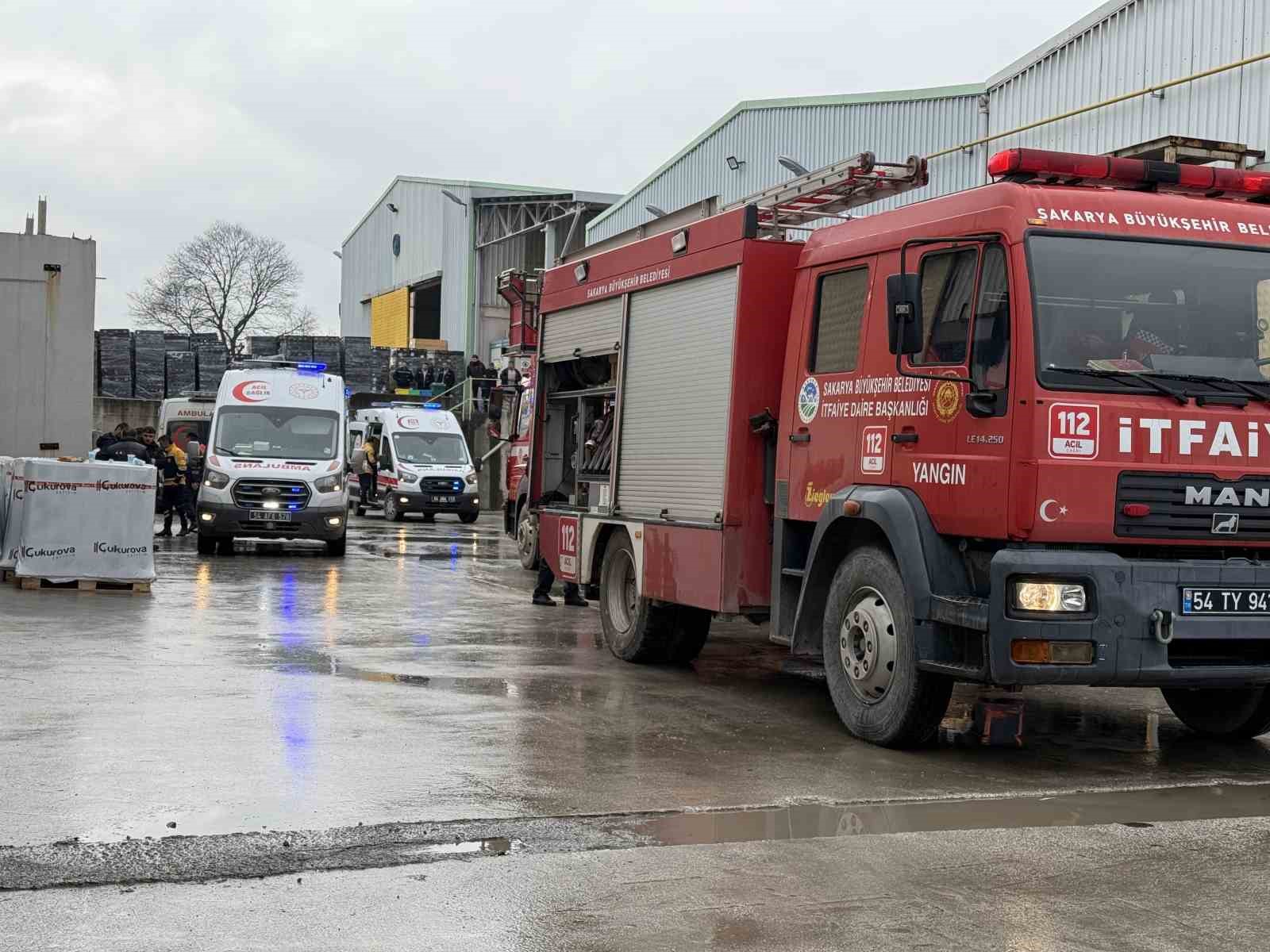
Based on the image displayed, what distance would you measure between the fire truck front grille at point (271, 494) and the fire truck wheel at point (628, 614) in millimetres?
10049

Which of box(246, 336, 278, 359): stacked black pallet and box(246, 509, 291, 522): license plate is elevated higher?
box(246, 336, 278, 359): stacked black pallet

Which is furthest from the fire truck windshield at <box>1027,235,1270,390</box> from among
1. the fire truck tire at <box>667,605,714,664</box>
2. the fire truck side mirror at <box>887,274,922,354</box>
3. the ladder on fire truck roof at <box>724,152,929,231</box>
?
the fire truck tire at <box>667,605,714,664</box>

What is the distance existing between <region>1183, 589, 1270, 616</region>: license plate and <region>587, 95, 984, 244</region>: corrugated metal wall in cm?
1603

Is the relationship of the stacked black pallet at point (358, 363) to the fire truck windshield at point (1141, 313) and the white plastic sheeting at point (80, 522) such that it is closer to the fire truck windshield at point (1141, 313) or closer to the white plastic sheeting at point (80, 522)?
the white plastic sheeting at point (80, 522)

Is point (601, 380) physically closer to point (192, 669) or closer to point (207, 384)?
point (192, 669)

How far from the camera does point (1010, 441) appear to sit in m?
7.42

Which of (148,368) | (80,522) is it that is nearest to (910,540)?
(80,522)

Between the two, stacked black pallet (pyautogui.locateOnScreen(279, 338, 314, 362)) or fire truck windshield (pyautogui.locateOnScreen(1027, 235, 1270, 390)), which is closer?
fire truck windshield (pyautogui.locateOnScreen(1027, 235, 1270, 390))

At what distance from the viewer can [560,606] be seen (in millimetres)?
15734

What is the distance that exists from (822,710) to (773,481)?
1481mm

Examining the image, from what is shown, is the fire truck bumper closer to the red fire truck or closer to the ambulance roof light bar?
the red fire truck

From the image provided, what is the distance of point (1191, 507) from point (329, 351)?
43551 millimetres

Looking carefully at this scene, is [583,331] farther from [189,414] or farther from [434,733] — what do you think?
[189,414]

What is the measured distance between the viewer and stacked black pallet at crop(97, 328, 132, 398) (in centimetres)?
4591
